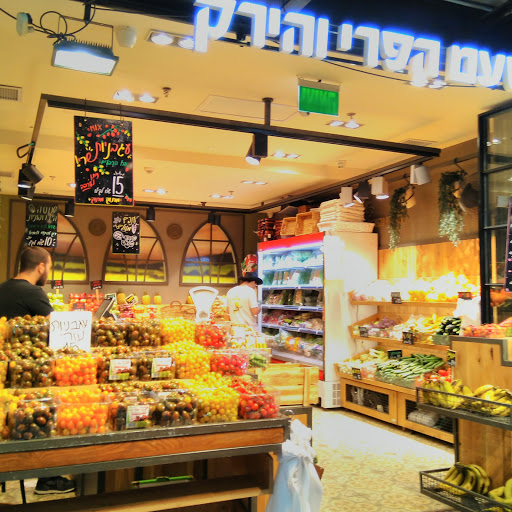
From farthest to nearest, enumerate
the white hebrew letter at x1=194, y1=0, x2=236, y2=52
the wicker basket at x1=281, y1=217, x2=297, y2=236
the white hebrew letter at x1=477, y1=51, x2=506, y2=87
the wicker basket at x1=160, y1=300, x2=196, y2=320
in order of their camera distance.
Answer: the wicker basket at x1=281, y1=217, x2=297, y2=236, the wicker basket at x1=160, y1=300, x2=196, y2=320, the white hebrew letter at x1=477, y1=51, x2=506, y2=87, the white hebrew letter at x1=194, y1=0, x2=236, y2=52

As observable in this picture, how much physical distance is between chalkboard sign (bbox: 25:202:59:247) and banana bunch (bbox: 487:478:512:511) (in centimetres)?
934

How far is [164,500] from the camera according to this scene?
269cm

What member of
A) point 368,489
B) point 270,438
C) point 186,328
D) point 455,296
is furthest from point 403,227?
point 270,438

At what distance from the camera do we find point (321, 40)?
391cm

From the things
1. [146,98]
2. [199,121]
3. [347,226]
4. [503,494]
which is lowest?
[503,494]

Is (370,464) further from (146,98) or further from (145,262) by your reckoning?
(145,262)

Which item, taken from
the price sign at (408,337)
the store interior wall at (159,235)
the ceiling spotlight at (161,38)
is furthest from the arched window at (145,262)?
the ceiling spotlight at (161,38)

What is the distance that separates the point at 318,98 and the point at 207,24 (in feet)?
5.83

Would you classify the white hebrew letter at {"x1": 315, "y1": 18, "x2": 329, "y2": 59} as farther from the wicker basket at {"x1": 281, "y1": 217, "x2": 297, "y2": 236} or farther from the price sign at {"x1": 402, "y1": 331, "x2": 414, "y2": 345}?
the wicker basket at {"x1": 281, "y1": 217, "x2": 297, "y2": 236}

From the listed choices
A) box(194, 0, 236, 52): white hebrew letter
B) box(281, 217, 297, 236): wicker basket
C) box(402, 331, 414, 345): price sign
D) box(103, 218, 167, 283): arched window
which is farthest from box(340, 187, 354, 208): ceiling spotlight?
box(103, 218, 167, 283): arched window

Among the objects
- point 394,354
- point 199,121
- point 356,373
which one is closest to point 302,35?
point 199,121

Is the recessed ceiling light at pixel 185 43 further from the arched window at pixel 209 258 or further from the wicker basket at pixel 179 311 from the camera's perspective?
the arched window at pixel 209 258

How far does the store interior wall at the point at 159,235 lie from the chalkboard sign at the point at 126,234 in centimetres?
101

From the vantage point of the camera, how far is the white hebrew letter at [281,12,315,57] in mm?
3840
